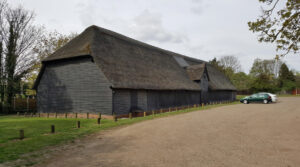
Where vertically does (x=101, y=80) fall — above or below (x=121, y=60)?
below

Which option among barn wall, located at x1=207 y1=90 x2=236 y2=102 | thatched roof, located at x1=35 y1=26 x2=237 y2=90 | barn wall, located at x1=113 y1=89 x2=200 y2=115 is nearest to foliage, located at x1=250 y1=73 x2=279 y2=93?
barn wall, located at x1=207 y1=90 x2=236 y2=102

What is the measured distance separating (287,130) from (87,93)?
1555 centimetres

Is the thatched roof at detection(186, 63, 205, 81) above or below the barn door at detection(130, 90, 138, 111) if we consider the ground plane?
above

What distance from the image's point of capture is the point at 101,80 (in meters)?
17.8

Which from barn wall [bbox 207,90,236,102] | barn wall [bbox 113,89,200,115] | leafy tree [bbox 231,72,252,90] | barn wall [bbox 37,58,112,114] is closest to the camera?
barn wall [bbox 37,58,112,114]

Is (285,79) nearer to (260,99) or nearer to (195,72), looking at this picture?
(260,99)

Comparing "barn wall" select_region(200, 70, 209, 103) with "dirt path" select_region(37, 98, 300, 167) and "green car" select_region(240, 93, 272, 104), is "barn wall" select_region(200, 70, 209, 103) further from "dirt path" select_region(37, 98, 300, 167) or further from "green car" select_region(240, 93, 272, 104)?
"dirt path" select_region(37, 98, 300, 167)

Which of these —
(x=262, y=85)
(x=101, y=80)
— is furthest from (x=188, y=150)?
(x=262, y=85)

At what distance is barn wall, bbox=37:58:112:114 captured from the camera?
1773cm

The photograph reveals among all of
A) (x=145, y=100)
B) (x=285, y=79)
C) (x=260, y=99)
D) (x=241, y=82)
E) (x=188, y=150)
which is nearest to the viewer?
(x=188, y=150)

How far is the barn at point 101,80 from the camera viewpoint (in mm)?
17812

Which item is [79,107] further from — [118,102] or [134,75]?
[134,75]

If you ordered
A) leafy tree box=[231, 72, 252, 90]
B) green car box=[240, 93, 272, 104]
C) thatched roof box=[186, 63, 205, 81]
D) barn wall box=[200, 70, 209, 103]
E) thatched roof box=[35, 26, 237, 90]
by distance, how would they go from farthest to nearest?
1. leafy tree box=[231, 72, 252, 90]
2. barn wall box=[200, 70, 209, 103]
3. thatched roof box=[186, 63, 205, 81]
4. green car box=[240, 93, 272, 104]
5. thatched roof box=[35, 26, 237, 90]

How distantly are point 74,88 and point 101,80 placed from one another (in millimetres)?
3521
